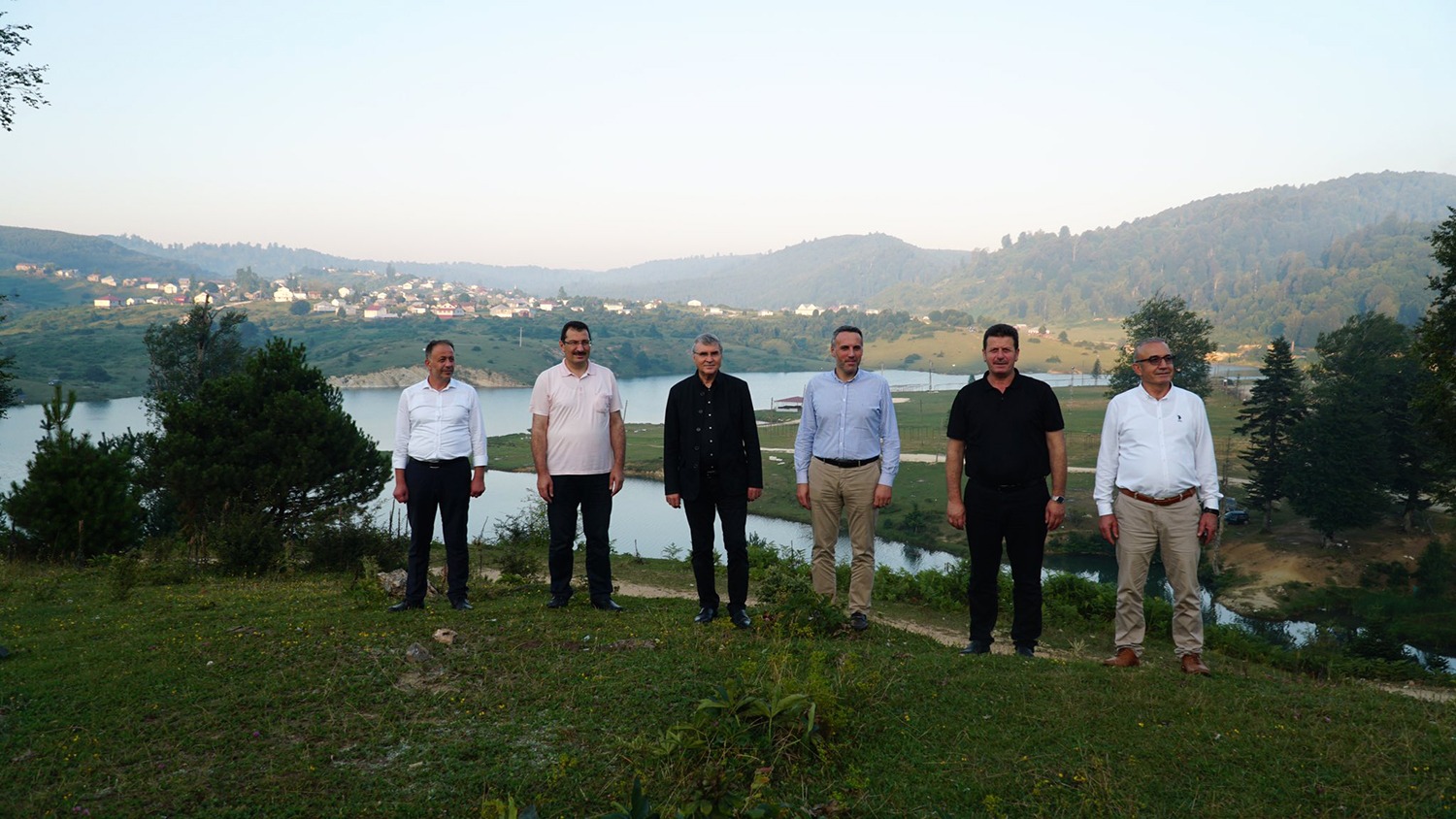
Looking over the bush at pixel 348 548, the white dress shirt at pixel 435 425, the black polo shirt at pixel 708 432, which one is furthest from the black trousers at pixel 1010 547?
the bush at pixel 348 548

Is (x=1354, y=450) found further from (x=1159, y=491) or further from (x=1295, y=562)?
(x=1159, y=491)

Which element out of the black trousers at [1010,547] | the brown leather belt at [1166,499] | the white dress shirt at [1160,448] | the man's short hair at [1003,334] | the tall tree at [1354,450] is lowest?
the tall tree at [1354,450]

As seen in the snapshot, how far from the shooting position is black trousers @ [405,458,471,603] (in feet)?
20.4

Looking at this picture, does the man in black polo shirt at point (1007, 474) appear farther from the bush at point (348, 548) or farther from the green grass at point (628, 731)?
the bush at point (348, 548)

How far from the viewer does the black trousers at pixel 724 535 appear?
5730 millimetres

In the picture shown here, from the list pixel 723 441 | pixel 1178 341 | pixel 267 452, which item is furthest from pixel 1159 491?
pixel 1178 341

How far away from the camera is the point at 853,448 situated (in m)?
5.98

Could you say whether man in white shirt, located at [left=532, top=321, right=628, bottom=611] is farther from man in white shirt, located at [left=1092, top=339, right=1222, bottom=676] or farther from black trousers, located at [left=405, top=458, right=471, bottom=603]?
man in white shirt, located at [left=1092, top=339, right=1222, bottom=676]

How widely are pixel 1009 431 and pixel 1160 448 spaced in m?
0.89

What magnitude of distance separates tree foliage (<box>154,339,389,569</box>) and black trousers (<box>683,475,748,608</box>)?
10847 millimetres

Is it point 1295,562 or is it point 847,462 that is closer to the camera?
point 847,462

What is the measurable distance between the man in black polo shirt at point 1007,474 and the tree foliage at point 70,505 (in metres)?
11.2

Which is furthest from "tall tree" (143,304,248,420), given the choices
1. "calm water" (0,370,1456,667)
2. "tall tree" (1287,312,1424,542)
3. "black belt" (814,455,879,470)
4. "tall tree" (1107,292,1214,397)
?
"tall tree" (1107,292,1214,397)

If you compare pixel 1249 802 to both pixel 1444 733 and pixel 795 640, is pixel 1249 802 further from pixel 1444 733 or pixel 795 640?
pixel 795 640
